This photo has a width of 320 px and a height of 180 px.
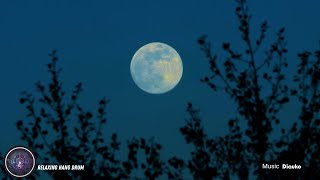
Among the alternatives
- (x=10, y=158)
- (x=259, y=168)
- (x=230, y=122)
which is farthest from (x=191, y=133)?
(x=10, y=158)

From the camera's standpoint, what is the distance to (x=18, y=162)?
768 inches

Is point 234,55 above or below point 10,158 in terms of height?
above

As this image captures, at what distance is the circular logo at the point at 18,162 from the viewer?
19.5 m

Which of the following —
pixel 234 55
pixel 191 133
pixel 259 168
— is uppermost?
pixel 234 55

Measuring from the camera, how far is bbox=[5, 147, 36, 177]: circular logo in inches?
766

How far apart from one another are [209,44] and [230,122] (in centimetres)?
215

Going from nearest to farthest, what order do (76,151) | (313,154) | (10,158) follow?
(313,154) → (10,158) → (76,151)

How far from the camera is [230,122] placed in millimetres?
19594

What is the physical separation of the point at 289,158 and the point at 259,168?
811mm

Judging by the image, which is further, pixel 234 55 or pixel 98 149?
pixel 98 149

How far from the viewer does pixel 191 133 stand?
19.9m

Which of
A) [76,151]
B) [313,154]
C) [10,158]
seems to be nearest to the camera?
[313,154]

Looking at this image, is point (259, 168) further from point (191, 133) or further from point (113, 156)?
point (113, 156)

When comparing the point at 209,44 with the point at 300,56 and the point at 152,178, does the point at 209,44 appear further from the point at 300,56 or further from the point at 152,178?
the point at 152,178
